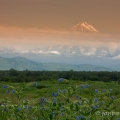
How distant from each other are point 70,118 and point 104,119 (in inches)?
50.6

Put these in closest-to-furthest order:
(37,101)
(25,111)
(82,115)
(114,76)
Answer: (82,115)
(25,111)
(37,101)
(114,76)

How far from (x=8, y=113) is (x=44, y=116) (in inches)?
59.2

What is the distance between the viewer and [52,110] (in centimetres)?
732

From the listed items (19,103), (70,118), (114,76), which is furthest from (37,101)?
(114,76)

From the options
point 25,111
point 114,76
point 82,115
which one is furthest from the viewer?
point 114,76

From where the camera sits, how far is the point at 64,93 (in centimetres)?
764

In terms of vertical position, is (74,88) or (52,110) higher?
(74,88)

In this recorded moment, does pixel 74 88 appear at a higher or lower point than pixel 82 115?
higher

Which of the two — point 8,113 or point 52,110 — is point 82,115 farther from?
point 8,113

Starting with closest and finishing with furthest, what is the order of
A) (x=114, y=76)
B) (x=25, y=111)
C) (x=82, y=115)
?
(x=82, y=115) < (x=25, y=111) < (x=114, y=76)

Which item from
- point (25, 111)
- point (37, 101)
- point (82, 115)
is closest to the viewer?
point (82, 115)

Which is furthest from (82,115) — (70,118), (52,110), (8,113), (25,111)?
(8,113)

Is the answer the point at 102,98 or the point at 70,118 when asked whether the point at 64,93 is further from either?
the point at 102,98

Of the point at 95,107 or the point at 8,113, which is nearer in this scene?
the point at 95,107
